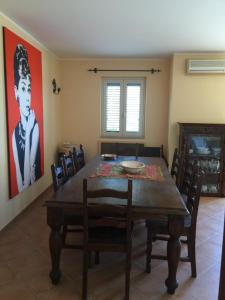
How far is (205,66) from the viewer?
14.5 feet

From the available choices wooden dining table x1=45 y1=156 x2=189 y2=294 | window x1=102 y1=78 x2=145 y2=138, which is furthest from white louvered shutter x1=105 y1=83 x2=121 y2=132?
wooden dining table x1=45 y1=156 x2=189 y2=294

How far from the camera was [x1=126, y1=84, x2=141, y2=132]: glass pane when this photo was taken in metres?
5.19

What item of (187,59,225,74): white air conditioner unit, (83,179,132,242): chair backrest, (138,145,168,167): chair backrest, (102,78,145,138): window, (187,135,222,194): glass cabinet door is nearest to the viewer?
(83,179,132,242): chair backrest

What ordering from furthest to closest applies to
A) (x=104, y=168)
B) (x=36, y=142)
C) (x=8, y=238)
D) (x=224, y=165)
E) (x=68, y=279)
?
(x=224, y=165), (x=36, y=142), (x=104, y=168), (x=8, y=238), (x=68, y=279)

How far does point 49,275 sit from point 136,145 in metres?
3.17

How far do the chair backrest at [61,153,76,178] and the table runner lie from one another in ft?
Result: 0.91

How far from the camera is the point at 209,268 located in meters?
2.49

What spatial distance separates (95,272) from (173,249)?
794mm

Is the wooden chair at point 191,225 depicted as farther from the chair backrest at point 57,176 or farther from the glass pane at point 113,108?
the glass pane at point 113,108

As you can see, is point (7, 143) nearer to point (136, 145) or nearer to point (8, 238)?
point (8, 238)

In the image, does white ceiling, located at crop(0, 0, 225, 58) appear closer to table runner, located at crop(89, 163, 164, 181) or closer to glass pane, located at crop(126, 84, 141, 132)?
glass pane, located at crop(126, 84, 141, 132)

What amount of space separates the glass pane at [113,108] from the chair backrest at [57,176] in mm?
2773

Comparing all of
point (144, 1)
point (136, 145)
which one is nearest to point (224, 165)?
point (136, 145)

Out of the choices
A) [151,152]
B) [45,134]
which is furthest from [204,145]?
[45,134]
